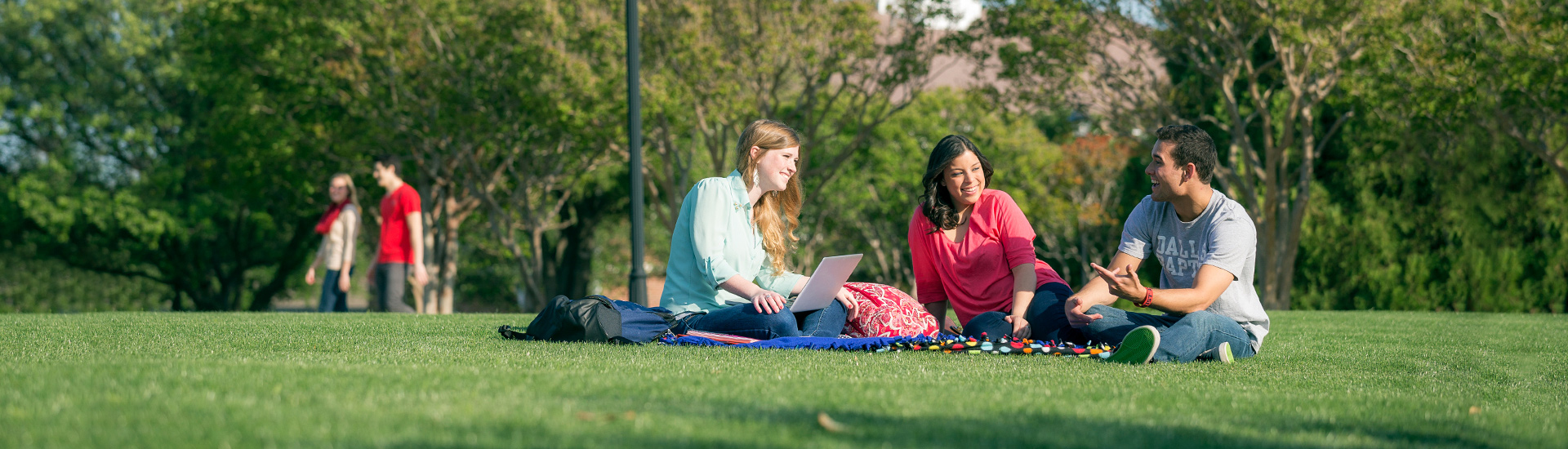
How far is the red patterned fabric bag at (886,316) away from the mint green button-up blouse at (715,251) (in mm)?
438

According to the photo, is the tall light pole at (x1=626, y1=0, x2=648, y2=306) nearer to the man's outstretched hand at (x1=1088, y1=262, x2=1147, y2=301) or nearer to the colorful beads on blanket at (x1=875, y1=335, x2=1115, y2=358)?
the colorful beads on blanket at (x1=875, y1=335, x2=1115, y2=358)

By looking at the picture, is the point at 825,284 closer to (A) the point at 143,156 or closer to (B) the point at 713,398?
(B) the point at 713,398

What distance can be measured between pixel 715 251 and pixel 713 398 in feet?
7.41

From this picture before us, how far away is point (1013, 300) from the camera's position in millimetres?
5770

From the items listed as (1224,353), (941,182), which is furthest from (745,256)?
(1224,353)

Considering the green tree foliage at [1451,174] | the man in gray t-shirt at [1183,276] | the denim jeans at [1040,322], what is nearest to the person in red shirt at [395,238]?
the denim jeans at [1040,322]

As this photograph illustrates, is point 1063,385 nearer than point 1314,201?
Yes

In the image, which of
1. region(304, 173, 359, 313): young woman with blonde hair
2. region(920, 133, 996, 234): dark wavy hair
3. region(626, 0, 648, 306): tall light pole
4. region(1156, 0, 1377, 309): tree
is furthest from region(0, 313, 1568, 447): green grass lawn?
region(1156, 0, 1377, 309): tree

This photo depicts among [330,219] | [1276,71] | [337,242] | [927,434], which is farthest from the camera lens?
[1276,71]

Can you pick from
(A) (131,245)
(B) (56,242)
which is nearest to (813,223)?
(A) (131,245)

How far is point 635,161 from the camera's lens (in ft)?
38.1

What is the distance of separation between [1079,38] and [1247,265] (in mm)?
13805

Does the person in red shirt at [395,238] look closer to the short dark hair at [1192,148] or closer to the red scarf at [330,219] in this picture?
the red scarf at [330,219]

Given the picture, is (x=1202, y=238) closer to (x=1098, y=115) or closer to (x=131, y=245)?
(x=1098, y=115)
